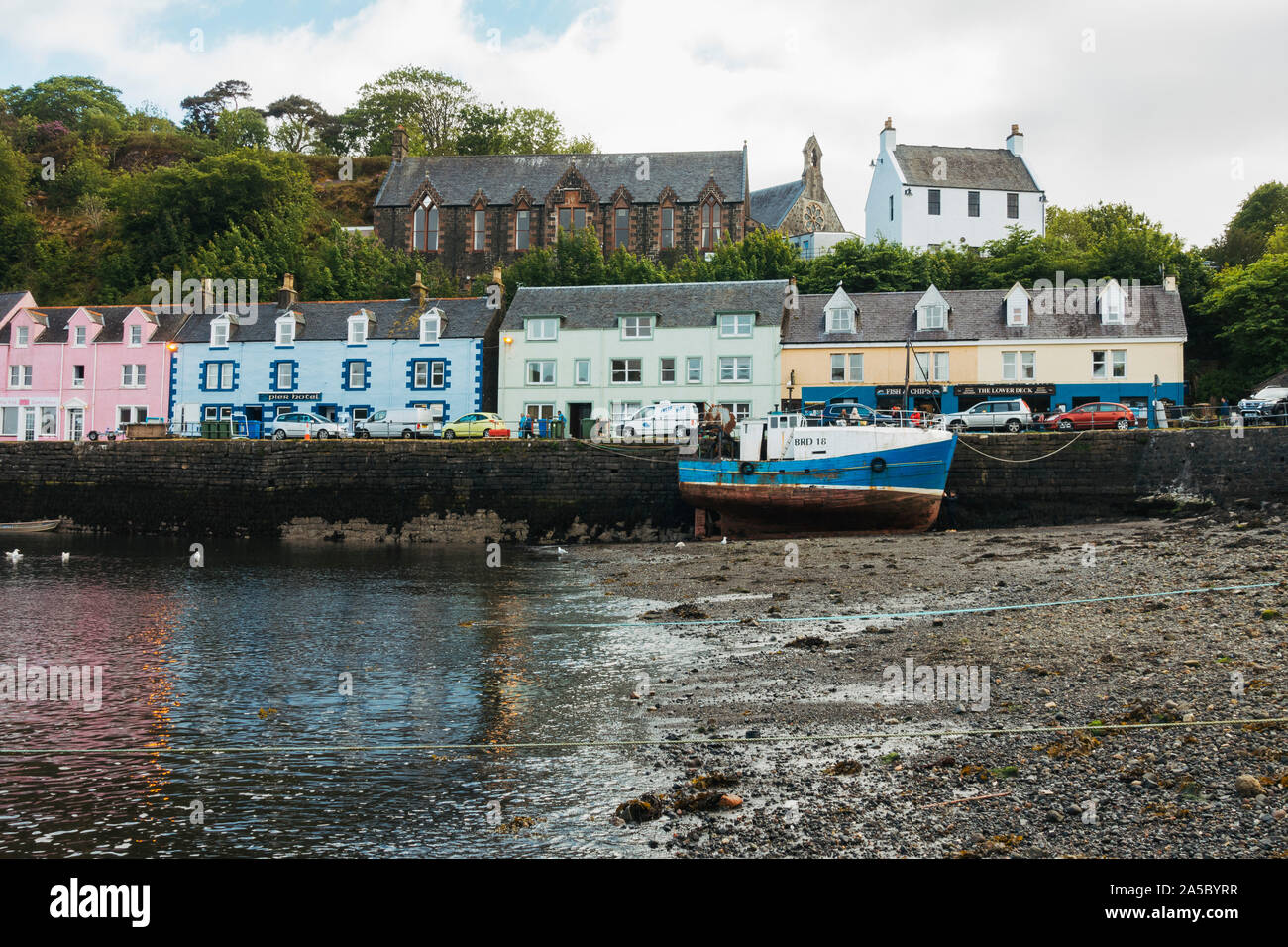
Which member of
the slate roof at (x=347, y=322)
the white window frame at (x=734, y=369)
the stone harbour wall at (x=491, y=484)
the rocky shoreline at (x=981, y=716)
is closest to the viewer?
the rocky shoreline at (x=981, y=716)

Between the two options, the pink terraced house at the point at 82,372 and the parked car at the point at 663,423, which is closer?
the parked car at the point at 663,423

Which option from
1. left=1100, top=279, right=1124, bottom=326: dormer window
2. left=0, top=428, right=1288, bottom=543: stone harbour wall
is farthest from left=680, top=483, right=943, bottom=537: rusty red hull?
left=1100, top=279, right=1124, bottom=326: dormer window

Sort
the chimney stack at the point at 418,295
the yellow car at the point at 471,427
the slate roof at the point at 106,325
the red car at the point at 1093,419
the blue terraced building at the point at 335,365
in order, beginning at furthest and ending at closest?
1. the slate roof at the point at 106,325
2. the chimney stack at the point at 418,295
3. the blue terraced building at the point at 335,365
4. the yellow car at the point at 471,427
5. the red car at the point at 1093,419

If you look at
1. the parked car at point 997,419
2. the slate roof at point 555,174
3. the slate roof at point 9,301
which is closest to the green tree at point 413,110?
the slate roof at point 555,174

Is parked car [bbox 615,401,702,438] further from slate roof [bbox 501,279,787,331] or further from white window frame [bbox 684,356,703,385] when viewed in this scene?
slate roof [bbox 501,279,787,331]

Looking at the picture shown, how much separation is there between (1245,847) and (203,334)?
56.4 meters

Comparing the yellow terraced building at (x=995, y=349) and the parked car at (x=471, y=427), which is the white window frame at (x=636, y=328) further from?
the parked car at (x=471, y=427)

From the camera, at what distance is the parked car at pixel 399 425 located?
42.2 m

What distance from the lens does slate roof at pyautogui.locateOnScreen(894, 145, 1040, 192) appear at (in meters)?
64.9

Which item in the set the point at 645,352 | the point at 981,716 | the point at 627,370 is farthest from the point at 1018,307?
the point at 981,716

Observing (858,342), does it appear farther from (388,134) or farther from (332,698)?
(388,134)

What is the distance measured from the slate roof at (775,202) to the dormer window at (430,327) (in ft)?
106
